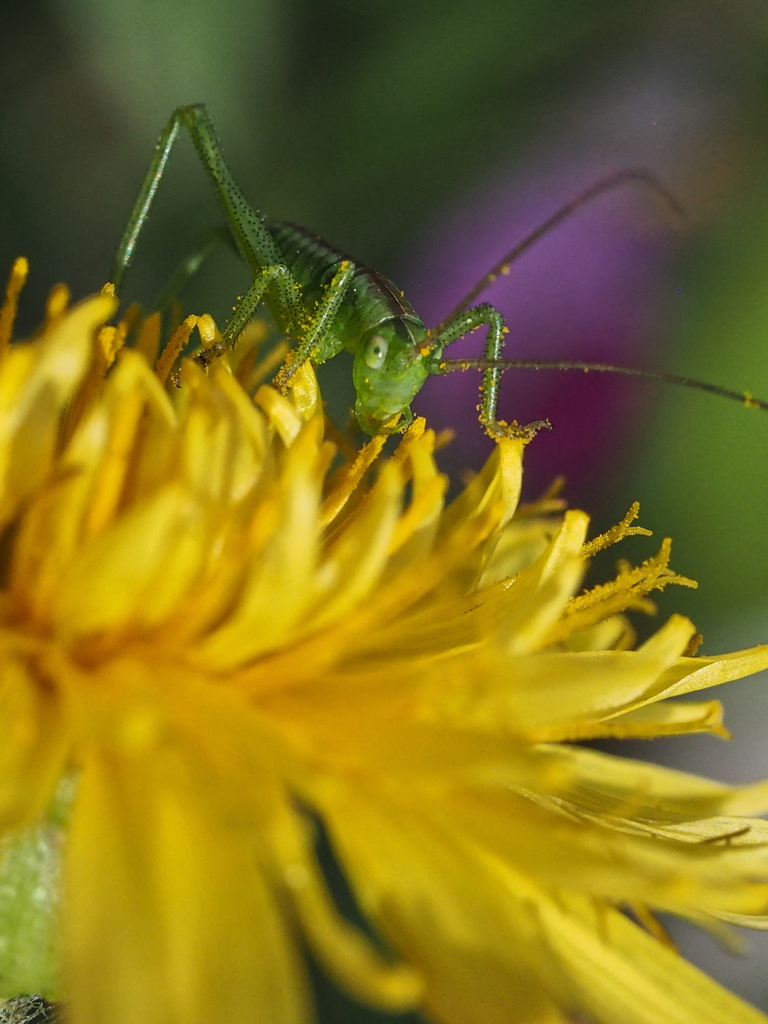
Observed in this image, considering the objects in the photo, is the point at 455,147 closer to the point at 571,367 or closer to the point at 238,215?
the point at 238,215

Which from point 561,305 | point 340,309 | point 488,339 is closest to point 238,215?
point 340,309

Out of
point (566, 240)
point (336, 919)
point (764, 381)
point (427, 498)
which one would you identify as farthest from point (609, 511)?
point (336, 919)

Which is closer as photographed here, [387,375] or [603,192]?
[387,375]

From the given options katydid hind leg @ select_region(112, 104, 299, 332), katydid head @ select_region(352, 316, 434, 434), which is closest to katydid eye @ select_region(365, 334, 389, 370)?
katydid head @ select_region(352, 316, 434, 434)

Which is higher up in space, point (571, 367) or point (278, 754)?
point (571, 367)

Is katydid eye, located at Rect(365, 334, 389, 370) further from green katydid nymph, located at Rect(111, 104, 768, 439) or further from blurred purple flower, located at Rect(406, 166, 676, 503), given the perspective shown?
blurred purple flower, located at Rect(406, 166, 676, 503)

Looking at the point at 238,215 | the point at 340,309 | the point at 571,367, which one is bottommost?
the point at 571,367
